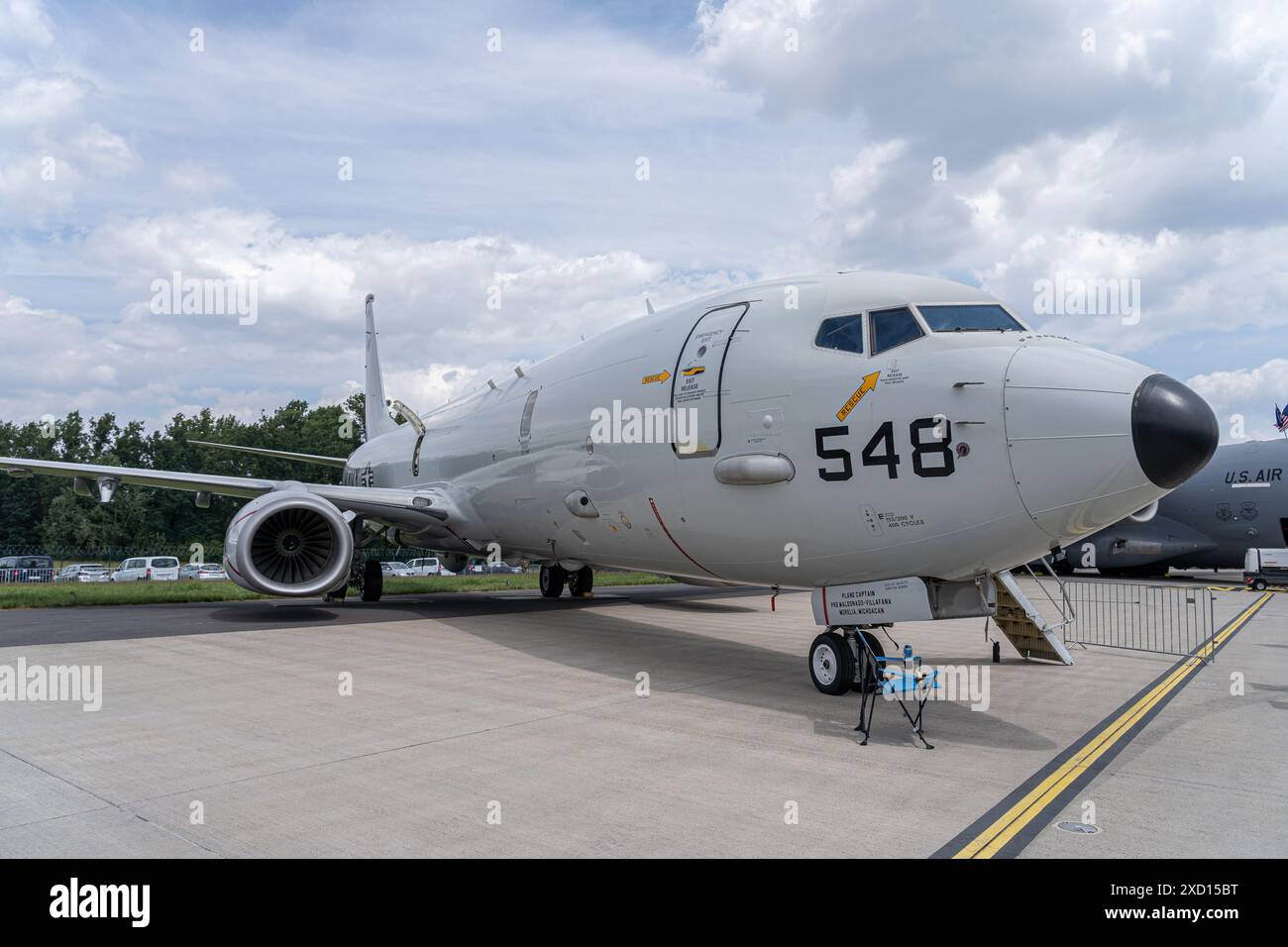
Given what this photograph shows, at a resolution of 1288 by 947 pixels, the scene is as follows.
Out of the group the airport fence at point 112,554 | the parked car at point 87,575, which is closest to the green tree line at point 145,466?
the airport fence at point 112,554

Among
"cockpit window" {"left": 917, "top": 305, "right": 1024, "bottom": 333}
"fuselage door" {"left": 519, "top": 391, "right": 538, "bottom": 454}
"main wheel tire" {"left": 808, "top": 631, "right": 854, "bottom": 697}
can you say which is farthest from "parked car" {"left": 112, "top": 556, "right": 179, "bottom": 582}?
"cockpit window" {"left": 917, "top": 305, "right": 1024, "bottom": 333}

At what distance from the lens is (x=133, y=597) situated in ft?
63.5

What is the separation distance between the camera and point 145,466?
8194 centimetres

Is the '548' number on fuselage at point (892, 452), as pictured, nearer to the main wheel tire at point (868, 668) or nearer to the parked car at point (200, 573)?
the main wheel tire at point (868, 668)

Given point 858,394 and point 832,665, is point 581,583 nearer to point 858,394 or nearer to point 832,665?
point 832,665

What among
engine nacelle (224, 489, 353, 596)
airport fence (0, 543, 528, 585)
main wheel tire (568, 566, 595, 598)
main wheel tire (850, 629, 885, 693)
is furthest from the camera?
airport fence (0, 543, 528, 585)

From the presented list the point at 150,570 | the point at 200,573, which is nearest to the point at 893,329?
the point at 150,570

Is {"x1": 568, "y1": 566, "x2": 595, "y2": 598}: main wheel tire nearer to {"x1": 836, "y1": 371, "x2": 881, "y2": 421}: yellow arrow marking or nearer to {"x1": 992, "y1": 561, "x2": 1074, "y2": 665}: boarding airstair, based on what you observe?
{"x1": 992, "y1": 561, "x2": 1074, "y2": 665}: boarding airstair

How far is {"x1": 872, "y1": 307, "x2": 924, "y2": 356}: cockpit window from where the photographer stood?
8078 mm

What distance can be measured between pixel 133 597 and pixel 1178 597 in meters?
29.5

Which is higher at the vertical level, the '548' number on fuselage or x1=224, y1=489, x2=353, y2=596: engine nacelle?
the '548' number on fuselage

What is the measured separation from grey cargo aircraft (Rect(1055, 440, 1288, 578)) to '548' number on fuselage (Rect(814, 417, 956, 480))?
28.3 m
